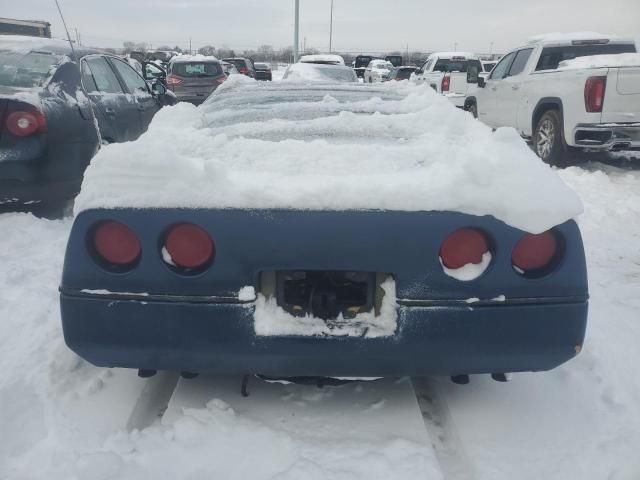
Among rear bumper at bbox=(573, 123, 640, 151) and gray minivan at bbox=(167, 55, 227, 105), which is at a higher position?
rear bumper at bbox=(573, 123, 640, 151)

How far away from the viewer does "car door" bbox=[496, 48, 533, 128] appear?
9030mm

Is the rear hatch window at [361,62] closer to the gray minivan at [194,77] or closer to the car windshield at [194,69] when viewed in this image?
the gray minivan at [194,77]

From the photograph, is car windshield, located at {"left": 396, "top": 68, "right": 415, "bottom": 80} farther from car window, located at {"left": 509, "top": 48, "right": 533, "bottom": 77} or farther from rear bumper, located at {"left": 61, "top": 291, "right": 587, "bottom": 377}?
rear bumper, located at {"left": 61, "top": 291, "right": 587, "bottom": 377}

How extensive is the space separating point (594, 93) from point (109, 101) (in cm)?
593

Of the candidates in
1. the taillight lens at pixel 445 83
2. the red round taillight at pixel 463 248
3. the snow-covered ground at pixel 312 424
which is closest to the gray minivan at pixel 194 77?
the taillight lens at pixel 445 83

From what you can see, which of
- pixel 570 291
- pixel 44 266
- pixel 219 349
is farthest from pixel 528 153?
pixel 44 266

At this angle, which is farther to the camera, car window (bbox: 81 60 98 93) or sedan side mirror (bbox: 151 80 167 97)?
sedan side mirror (bbox: 151 80 167 97)

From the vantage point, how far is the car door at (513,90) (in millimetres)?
9030

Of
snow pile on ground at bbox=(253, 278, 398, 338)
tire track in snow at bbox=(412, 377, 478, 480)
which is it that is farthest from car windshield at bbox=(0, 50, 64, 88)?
tire track in snow at bbox=(412, 377, 478, 480)

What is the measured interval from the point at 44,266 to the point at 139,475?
2492mm

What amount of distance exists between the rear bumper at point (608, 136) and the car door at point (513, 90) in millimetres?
1806

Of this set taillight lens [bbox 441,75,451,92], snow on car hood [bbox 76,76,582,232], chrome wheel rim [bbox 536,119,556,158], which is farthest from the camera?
taillight lens [bbox 441,75,451,92]

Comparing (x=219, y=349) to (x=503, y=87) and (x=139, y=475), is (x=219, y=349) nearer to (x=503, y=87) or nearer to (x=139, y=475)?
(x=139, y=475)

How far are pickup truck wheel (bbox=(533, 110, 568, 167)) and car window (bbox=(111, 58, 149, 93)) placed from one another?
580 centimetres
